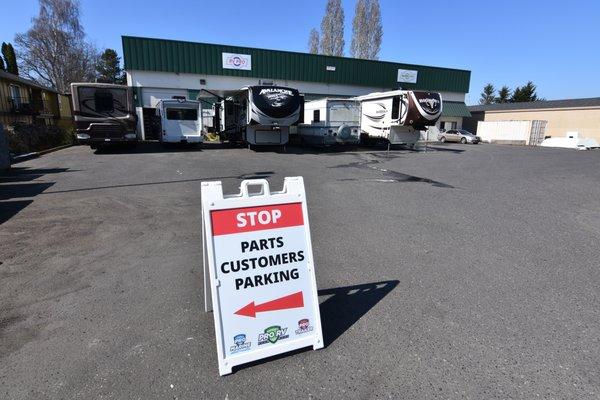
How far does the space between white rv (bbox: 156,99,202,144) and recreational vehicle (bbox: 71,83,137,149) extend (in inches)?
86.5

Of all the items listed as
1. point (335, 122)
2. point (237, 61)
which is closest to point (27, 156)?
point (335, 122)

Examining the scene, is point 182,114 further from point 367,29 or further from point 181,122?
point 367,29

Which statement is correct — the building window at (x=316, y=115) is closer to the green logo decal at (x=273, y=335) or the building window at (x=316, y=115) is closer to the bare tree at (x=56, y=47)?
the green logo decal at (x=273, y=335)

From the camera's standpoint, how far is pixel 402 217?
6660 millimetres

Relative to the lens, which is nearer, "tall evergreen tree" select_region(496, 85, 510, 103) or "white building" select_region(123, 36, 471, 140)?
"white building" select_region(123, 36, 471, 140)

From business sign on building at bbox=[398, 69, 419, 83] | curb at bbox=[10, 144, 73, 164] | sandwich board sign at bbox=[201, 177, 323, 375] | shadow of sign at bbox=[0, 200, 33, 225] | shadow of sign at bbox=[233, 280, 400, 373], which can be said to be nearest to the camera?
sandwich board sign at bbox=[201, 177, 323, 375]

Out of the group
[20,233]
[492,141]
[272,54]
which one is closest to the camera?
[20,233]

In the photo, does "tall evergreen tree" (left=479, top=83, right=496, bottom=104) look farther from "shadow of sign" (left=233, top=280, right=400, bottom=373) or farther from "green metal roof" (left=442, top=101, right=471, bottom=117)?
"shadow of sign" (left=233, top=280, right=400, bottom=373)

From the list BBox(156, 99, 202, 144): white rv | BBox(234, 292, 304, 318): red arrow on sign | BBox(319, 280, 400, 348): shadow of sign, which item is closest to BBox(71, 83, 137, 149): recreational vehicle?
BBox(156, 99, 202, 144): white rv

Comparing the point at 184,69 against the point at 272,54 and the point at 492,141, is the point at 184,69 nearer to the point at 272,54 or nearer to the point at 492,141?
the point at 272,54

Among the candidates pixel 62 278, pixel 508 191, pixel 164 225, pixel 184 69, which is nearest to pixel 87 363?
pixel 62 278

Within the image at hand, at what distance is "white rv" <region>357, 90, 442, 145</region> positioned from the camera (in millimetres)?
19156

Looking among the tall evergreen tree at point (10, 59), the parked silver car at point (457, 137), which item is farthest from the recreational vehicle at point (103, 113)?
the tall evergreen tree at point (10, 59)

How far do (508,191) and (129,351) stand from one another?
990 cm
